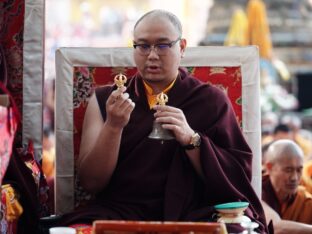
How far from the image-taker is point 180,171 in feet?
11.3

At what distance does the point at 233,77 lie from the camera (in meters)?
4.02

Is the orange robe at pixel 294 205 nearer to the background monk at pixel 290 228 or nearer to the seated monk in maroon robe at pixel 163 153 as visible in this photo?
the background monk at pixel 290 228

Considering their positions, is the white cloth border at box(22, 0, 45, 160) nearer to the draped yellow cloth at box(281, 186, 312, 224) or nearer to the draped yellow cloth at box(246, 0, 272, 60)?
the draped yellow cloth at box(281, 186, 312, 224)

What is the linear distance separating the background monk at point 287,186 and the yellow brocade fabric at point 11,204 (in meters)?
2.20

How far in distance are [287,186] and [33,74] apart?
1.99 meters

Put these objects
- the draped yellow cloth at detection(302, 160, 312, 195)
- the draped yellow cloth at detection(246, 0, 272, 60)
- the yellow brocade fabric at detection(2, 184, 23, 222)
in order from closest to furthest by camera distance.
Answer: the yellow brocade fabric at detection(2, 184, 23, 222) < the draped yellow cloth at detection(302, 160, 312, 195) < the draped yellow cloth at detection(246, 0, 272, 60)

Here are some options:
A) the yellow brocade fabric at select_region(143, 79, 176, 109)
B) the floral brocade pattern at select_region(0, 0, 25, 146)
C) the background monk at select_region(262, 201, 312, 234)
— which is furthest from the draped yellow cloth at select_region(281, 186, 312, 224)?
the floral brocade pattern at select_region(0, 0, 25, 146)

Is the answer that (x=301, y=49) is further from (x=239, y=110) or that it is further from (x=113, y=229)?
(x=113, y=229)

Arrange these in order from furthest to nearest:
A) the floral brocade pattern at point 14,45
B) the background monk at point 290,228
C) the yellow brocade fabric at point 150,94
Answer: the background monk at point 290,228 → the floral brocade pattern at point 14,45 → the yellow brocade fabric at point 150,94

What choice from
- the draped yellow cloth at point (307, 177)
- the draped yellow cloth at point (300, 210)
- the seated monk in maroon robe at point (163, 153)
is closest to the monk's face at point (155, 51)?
the seated monk in maroon robe at point (163, 153)

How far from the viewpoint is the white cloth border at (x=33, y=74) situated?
3895mm

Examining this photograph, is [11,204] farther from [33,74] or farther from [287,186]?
[287,186]

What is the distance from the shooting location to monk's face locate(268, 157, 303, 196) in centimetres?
511

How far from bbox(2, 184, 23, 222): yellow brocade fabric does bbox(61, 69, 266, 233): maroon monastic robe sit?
228 millimetres
